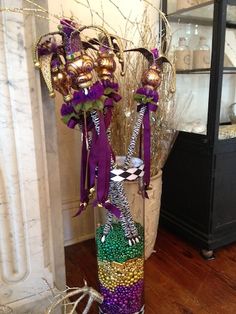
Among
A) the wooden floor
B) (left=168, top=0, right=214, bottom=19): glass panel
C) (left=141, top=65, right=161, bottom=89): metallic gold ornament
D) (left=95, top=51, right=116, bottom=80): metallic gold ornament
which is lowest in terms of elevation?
the wooden floor

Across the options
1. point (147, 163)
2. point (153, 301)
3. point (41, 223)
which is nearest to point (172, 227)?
point (153, 301)

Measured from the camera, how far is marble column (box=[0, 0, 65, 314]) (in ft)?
2.91

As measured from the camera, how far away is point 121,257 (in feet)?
3.83

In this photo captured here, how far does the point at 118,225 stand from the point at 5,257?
456mm

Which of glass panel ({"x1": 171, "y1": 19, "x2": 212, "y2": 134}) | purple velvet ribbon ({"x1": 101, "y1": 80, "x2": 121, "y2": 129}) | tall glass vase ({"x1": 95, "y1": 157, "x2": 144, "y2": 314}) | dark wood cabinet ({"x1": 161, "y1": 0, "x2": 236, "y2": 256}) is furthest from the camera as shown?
glass panel ({"x1": 171, "y1": 19, "x2": 212, "y2": 134})

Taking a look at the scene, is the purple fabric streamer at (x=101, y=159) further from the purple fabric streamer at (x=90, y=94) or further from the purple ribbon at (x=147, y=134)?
the purple ribbon at (x=147, y=134)

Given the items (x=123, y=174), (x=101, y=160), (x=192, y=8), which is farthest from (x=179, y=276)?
(x=192, y=8)

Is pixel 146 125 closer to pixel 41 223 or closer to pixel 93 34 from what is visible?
pixel 41 223

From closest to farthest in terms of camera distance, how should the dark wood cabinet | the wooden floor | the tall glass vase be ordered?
the tall glass vase, the wooden floor, the dark wood cabinet

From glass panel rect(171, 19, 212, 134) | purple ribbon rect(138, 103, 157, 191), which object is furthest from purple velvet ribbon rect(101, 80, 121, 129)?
glass panel rect(171, 19, 212, 134)

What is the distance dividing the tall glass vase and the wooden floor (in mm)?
202

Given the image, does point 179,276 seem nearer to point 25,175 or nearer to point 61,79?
point 25,175

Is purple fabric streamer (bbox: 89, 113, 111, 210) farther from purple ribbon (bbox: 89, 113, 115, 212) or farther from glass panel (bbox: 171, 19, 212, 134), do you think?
glass panel (bbox: 171, 19, 212, 134)

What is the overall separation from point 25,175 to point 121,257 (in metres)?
0.51
